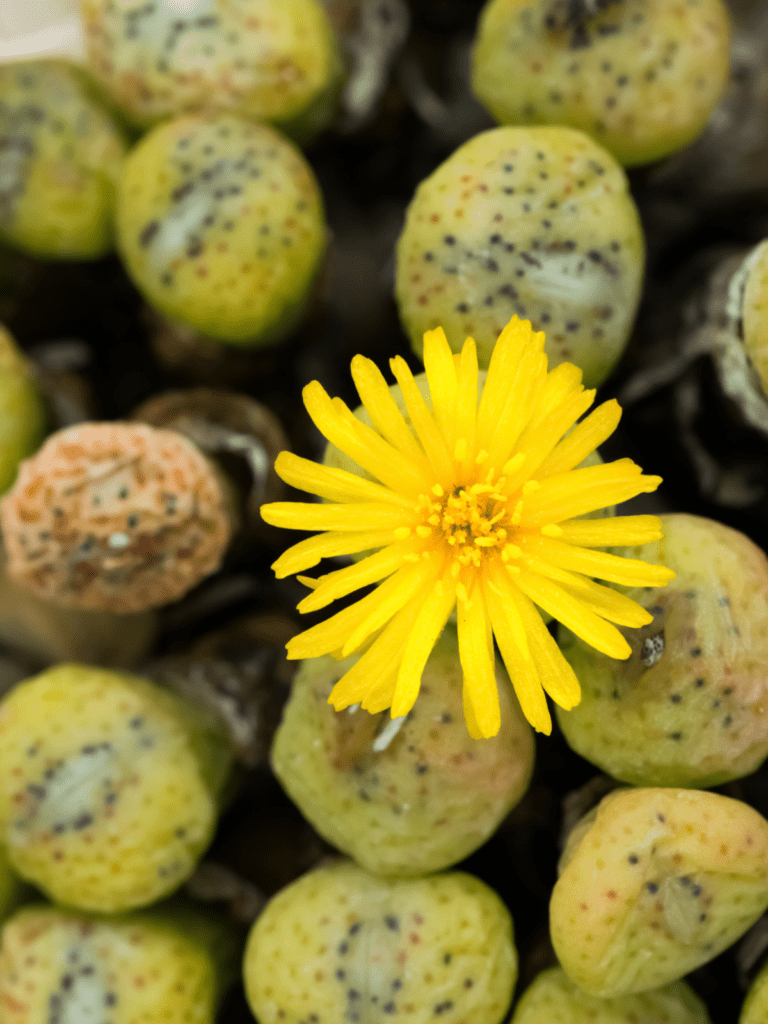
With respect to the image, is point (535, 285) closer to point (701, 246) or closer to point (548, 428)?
point (548, 428)

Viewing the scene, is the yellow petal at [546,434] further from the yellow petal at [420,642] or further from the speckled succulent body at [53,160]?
the speckled succulent body at [53,160]

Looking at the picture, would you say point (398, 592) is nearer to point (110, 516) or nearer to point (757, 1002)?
point (110, 516)

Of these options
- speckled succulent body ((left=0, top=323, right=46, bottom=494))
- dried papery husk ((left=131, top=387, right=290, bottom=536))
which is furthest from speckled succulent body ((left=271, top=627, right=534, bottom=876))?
speckled succulent body ((left=0, top=323, right=46, bottom=494))

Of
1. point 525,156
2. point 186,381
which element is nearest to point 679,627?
point 525,156

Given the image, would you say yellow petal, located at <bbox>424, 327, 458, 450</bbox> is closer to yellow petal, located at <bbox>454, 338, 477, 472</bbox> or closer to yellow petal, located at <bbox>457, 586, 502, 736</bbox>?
yellow petal, located at <bbox>454, 338, 477, 472</bbox>

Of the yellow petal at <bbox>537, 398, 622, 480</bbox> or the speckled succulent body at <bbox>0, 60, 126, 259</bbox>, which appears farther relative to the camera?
the speckled succulent body at <bbox>0, 60, 126, 259</bbox>

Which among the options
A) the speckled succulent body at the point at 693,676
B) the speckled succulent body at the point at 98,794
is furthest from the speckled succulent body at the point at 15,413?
the speckled succulent body at the point at 693,676
